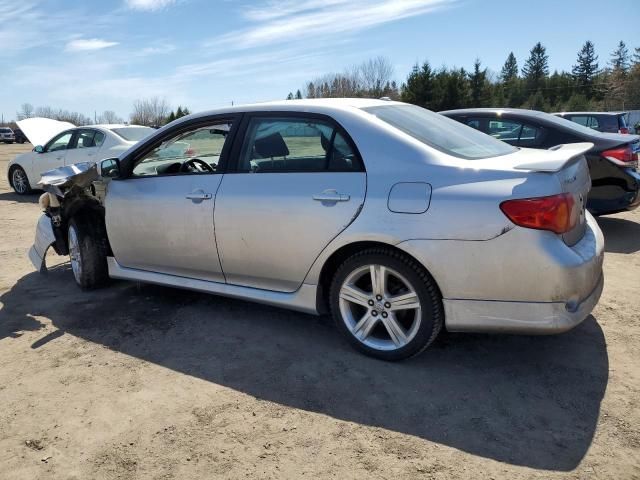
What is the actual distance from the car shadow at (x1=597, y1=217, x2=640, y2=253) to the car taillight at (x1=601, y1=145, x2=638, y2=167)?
902 mm

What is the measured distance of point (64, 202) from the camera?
4.96 meters

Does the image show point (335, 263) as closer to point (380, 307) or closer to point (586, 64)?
point (380, 307)

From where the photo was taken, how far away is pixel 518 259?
2.79 metres

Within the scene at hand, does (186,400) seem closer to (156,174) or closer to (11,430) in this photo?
(11,430)

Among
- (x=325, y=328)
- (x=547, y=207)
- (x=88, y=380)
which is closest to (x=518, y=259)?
(x=547, y=207)

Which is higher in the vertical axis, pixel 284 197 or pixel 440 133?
pixel 440 133

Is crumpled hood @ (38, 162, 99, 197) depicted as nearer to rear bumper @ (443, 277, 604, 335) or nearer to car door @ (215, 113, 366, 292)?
car door @ (215, 113, 366, 292)

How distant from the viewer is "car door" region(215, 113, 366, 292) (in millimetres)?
3299

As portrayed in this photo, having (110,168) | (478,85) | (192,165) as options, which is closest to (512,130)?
(192,165)

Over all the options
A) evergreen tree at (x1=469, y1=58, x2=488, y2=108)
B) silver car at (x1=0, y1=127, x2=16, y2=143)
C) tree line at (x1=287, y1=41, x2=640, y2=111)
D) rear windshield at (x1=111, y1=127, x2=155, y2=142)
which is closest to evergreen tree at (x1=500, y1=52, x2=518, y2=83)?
tree line at (x1=287, y1=41, x2=640, y2=111)

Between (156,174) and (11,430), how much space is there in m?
2.18

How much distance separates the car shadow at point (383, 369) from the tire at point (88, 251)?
1.00ft

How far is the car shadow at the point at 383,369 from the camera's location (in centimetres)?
262

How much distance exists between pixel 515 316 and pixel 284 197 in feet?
5.28
